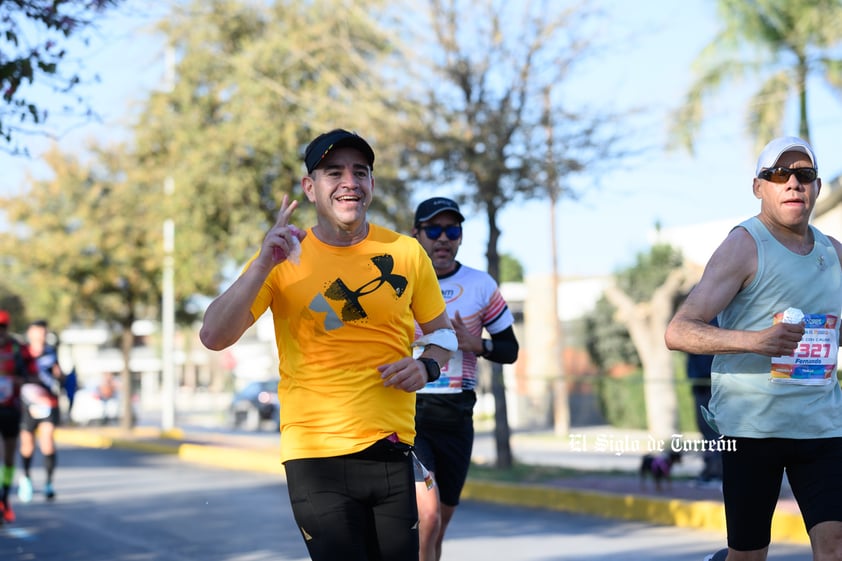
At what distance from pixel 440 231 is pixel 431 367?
2362 millimetres

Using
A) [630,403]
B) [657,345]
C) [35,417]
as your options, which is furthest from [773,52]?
[35,417]

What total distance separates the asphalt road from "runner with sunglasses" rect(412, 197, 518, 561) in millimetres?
2925

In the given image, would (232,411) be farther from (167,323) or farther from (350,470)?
(350,470)

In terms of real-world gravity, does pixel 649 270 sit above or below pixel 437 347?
above

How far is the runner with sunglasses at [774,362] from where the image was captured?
439cm

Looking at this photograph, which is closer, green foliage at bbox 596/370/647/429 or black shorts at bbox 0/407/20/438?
black shorts at bbox 0/407/20/438

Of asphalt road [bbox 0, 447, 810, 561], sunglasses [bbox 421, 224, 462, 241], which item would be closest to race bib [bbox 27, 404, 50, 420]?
asphalt road [bbox 0, 447, 810, 561]

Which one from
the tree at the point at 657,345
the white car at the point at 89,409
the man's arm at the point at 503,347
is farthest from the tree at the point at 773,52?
the white car at the point at 89,409

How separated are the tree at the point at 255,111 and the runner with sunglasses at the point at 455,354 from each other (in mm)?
8896

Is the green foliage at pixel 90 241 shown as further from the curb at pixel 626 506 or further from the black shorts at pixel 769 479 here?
the black shorts at pixel 769 479

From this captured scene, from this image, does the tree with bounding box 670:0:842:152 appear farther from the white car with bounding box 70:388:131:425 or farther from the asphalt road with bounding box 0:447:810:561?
the white car with bounding box 70:388:131:425

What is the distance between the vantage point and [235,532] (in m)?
10.6

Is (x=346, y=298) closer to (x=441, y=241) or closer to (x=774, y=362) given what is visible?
(x=774, y=362)

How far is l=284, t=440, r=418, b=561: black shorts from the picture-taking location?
3891 millimetres
